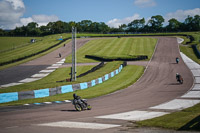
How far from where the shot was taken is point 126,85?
28.8 m

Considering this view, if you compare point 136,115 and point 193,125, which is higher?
point 193,125

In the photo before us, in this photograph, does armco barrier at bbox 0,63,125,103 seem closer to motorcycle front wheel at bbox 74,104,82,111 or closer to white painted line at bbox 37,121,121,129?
motorcycle front wheel at bbox 74,104,82,111

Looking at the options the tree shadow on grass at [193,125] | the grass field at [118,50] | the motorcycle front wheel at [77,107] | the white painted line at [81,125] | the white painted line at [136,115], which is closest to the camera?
the tree shadow on grass at [193,125]

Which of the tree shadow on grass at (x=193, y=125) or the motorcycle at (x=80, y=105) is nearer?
the tree shadow on grass at (x=193, y=125)

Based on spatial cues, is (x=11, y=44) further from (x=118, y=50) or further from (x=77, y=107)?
(x=77, y=107)

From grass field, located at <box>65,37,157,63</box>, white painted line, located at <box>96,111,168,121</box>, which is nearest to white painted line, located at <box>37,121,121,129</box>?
white painted line, located at <box>96,111,168,121</box>

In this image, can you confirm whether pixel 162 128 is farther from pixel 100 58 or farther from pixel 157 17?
pixel 157 17

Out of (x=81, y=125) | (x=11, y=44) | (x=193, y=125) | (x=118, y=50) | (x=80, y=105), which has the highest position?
(x=11, y=44)

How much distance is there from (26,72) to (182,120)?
131 feet

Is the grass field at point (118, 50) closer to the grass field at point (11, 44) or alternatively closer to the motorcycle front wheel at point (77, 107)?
the grass field at point (11, 44)

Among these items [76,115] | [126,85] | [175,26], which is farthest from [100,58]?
[175,26]

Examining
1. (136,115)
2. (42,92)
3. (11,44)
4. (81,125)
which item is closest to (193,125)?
(136,115)

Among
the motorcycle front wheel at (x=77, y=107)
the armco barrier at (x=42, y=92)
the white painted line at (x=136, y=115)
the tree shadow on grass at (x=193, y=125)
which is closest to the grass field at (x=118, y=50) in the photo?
the armco barrier at (x=42, y=92)

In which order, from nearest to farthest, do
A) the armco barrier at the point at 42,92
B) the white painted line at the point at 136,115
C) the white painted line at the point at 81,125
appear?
1. the white painted line at the point at 81,125
2. the white painted line at the point at 136,115
3. the armco barrier at the point at 42,92
